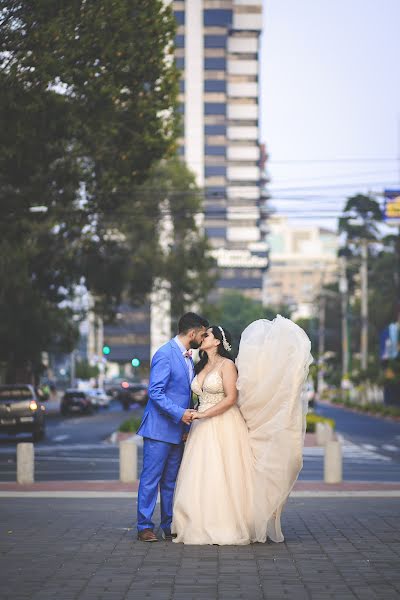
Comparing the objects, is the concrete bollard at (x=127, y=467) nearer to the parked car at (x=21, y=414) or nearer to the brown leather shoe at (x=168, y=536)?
the brown leather shoe at (x=168, y=536)

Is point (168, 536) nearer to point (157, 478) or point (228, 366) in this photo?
point (157, 478)

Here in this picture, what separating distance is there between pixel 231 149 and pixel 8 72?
15714 centimetres

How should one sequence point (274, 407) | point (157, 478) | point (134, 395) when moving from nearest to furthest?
point (274, 407)
point (157, 478)
point (134, 395)

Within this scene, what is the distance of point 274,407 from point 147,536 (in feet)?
5.30

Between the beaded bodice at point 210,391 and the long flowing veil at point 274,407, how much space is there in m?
0.19

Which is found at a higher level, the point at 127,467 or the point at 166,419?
the point at 166,419

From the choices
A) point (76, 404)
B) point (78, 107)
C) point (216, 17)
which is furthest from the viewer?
point (216, 17)

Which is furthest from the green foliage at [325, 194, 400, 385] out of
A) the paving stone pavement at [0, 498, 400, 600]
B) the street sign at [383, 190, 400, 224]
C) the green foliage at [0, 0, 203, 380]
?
the paving stone pavement at [0, 498, 400, 600]

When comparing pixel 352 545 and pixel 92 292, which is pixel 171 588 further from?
pixel 92 292

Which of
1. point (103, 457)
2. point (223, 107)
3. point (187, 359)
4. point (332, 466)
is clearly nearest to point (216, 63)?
point (223, 107)

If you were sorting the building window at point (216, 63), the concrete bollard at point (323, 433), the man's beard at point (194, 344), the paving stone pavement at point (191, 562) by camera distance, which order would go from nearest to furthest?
the paving stone pavement at point (191, 562) → the man's beard at point (194, 344) → the concrete bollard at point (323, 433) → the building window at point (216, 63)

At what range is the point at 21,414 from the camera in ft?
127

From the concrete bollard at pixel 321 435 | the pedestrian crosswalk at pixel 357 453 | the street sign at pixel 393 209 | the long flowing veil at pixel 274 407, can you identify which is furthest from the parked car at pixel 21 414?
the long flowing veil at pixel 274 407

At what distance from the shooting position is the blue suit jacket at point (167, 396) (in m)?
11.9
